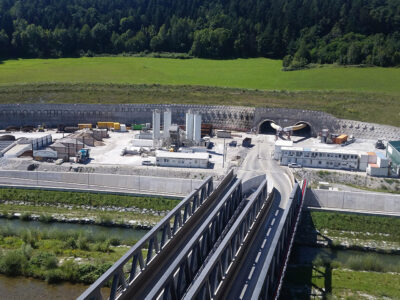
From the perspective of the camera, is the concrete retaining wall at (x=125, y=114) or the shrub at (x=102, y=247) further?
the concrete retaining wall at (x=125, y=114)

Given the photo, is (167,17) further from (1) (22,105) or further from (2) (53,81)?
(1) (22,105)

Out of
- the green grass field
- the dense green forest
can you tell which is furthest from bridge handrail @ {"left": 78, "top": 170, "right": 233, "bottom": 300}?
the dense green forest

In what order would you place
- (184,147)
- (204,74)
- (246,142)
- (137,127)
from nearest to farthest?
(184,147) → (246,142) → (137,127) → (204,74)

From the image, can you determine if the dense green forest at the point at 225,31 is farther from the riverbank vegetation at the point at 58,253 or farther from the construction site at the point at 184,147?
the riverbank vegetation at the point at 58,253

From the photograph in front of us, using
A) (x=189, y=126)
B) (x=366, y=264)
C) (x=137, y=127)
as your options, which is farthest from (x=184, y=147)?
(x=366, y=264)

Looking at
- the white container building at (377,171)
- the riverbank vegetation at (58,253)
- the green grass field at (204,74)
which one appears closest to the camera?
the riverbank vegetation at (58,253)

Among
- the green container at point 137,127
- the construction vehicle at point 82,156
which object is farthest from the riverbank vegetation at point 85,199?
the green container at point 137,127

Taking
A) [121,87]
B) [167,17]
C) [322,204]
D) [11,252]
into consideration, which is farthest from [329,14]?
[11,252]

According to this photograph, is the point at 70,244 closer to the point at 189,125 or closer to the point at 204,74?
the point at 189,125

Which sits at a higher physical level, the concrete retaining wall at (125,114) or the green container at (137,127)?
the concrete retaining wall at (125,114)

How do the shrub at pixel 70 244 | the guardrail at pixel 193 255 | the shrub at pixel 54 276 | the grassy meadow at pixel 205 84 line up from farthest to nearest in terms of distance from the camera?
the grassy meadow at pixel 205 84 < the shrub at pixel 70 244 < the shrub at pixel 54 276 < the guardrail at pixel 193 255
